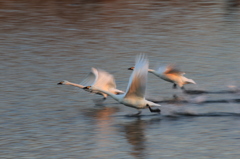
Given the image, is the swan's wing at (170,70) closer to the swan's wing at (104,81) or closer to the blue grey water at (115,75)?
the blue grey water at (115,75)

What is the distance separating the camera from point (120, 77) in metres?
15.0

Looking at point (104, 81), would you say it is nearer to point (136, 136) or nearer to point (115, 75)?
point (115, 75)

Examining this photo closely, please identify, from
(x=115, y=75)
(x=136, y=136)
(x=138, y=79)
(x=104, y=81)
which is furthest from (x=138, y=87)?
(x=115, y=75)

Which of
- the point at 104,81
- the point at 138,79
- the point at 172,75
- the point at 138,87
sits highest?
the point at 138,79

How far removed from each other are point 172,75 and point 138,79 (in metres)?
3.88

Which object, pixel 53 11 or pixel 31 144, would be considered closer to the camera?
pixel 31 144

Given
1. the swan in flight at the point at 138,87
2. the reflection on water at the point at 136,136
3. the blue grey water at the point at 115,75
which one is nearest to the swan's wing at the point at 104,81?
the blue grey water at the point at 115,75

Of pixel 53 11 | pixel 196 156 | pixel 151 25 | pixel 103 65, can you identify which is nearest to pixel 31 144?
pixel 196 156

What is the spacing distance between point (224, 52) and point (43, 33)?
22.8 feet

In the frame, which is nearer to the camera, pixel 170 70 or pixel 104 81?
pixel 104 81

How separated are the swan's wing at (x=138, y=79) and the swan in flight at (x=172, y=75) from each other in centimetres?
295

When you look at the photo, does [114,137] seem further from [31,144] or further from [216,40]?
[216,40]

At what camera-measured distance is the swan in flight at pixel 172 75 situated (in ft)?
45.8

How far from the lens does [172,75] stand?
1404cm
